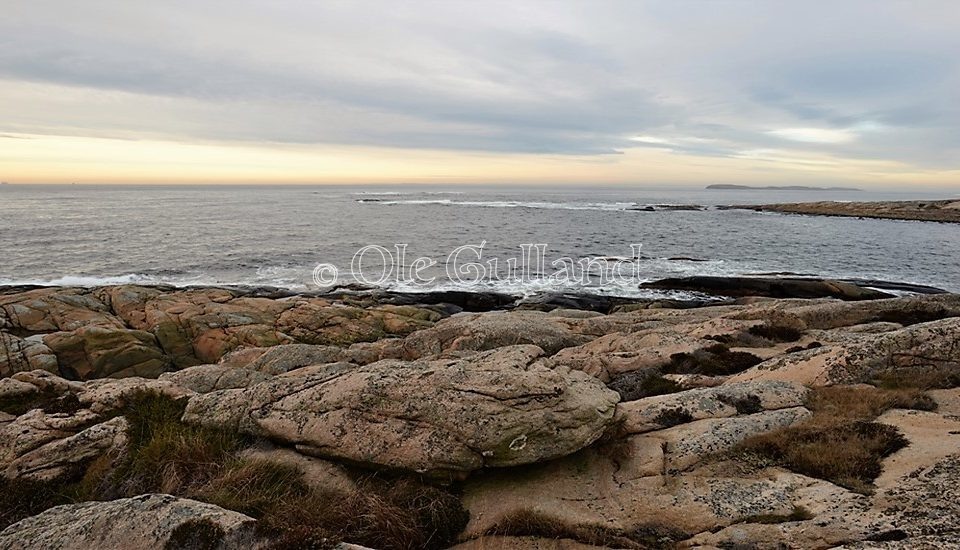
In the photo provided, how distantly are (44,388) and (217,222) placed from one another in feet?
276

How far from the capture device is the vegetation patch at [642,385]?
40.6 feet

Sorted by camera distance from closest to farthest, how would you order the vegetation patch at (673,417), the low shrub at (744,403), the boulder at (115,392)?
1. the vegetation patch at (673,417)
2. the low shrub at (744,403)
3. the boulder at (115,392)

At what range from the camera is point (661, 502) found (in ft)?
→ 21.8

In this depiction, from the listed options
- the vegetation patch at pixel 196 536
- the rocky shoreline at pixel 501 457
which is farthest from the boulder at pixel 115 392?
the vegetation patch at pixel 196 536

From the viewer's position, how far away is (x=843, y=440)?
24.8 ft

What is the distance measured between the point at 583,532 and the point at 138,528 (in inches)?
205

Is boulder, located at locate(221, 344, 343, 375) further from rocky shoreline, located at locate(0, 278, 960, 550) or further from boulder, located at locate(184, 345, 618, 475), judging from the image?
Answer: boulder, located at locate(184, 345, 618, 475)

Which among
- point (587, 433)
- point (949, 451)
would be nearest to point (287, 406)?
point (587, 433)

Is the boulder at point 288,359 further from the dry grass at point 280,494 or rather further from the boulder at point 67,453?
the dry grass at point 280,494

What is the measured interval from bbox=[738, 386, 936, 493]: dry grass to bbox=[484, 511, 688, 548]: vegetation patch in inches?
99.5

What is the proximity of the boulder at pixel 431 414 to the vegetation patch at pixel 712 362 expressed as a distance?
630 cm

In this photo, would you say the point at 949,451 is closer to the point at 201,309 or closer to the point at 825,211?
the point at 201,309

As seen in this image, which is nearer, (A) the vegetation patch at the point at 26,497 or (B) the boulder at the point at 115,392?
(A) the vegetation patch at the point at 26,497

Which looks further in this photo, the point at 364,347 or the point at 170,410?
the point at 364,347
